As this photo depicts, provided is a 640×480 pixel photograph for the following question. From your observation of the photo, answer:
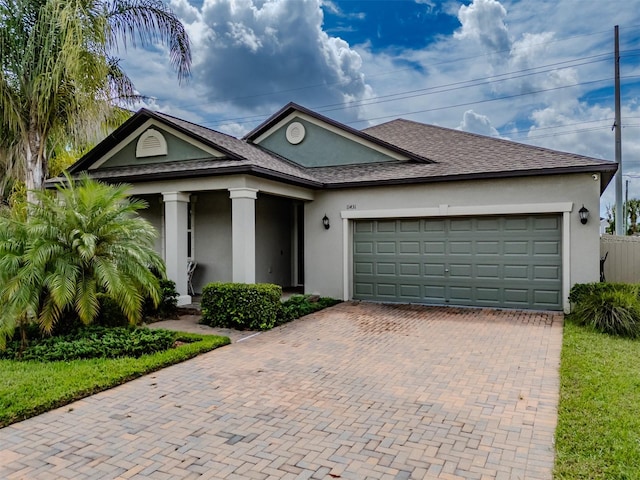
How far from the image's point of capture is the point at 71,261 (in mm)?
7285

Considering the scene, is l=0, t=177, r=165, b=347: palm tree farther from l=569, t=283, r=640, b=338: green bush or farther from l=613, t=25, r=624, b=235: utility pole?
l=613, t=25, r=624, b=235: utility pole

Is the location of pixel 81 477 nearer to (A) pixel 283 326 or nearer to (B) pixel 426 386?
(B) pixel 426 386

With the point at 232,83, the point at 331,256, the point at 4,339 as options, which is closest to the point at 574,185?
the point at 331,256

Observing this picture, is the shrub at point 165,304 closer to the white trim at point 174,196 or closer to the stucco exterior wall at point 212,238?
the white trim at point 174,196

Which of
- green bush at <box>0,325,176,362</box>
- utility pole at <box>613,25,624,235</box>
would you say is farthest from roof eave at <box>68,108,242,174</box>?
utility pole at <box>613,25,624,235</box>

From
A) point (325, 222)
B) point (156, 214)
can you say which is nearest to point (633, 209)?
point (325, 222)

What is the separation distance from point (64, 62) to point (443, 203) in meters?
8.85

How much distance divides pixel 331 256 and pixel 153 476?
29.0 ft

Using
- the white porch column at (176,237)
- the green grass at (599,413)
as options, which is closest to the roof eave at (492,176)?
the white porch column at (176,237)

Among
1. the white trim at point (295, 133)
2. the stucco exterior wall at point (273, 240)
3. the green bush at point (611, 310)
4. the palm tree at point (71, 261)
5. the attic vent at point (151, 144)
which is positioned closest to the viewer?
the palm tree at point (71, 261)

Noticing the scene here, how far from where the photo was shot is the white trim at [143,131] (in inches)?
428

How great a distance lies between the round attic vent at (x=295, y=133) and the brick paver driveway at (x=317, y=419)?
772 cm

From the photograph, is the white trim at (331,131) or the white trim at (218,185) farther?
the white trim at (331,131)

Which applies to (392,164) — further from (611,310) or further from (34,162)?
(34,162)
